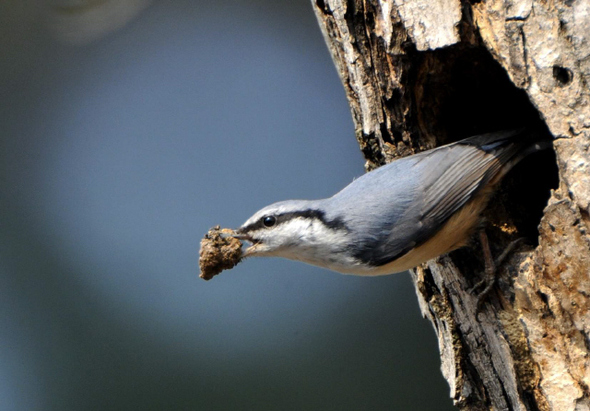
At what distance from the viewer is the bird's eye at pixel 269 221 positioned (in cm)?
204

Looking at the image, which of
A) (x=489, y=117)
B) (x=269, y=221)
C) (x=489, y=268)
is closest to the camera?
(x=489, y=268)

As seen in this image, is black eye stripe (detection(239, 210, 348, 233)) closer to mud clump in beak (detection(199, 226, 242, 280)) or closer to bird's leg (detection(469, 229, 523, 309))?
mud clump in beak (detection(199, 226, 242, 280))

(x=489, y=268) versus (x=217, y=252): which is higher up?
(x=217, y=252)

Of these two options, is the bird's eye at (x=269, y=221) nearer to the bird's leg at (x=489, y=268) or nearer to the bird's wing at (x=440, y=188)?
the bird's wing at (x=440, y=188)

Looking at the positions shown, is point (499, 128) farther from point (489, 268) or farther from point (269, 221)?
point (269, 221)

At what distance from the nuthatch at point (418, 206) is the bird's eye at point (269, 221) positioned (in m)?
0.17

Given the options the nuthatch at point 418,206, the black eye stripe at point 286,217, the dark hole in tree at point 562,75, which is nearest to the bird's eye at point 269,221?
the black eye stripe at point 286,217

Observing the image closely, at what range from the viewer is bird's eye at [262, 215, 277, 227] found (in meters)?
2.04

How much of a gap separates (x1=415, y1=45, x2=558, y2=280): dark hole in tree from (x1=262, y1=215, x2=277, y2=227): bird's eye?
563 mm

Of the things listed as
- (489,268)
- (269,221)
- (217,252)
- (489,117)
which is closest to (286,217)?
(269,221)

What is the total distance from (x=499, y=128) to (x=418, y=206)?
1.81 feet

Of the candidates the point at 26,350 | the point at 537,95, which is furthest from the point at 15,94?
the point at 537,95

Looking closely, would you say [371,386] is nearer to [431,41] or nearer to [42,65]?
[431,41]

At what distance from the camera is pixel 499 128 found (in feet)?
7.40
